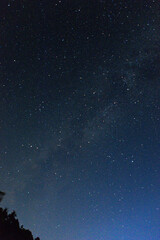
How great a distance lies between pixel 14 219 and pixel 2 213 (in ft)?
4.71

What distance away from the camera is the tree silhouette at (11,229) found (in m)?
27.2

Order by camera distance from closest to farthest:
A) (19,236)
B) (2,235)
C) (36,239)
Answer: (2,235) < (19,236) < (36,239)

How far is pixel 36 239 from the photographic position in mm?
30406

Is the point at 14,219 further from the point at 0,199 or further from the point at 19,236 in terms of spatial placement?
the point at 0,199

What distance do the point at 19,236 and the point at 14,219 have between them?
178cm

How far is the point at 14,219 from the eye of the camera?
94.8ft

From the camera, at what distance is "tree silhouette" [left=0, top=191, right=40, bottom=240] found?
27.2 metres

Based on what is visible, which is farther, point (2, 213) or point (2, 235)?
point (2, 213)

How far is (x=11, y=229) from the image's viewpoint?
27969 millimetres

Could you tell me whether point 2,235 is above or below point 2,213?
below

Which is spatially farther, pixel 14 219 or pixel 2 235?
pixel 14 219

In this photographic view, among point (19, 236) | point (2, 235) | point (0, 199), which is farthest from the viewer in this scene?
point (0, 199)

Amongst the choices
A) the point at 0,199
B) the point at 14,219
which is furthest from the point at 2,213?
the point at 0,199

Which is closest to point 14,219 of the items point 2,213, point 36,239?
point 2,213
